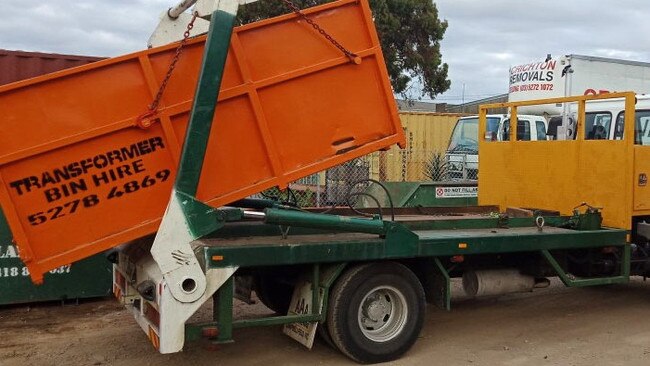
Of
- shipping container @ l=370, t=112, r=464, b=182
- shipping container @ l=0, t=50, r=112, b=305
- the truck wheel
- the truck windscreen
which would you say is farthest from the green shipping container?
the truck windscreen

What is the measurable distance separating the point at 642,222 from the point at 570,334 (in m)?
1.44

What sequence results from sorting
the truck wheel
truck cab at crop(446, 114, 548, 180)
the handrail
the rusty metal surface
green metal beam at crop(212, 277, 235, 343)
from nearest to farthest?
green metal beam at crop(212, 277, 235, 343) < the truck wheel < the handrail < the rusty metal surface < truck cab at crop(446, 114, 548, 180)

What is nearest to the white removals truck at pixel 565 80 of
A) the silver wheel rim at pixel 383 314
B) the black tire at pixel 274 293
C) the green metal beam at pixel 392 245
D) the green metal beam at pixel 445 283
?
the green metal beam at pixel 392 245

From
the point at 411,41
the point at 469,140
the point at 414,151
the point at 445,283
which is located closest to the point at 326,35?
the point at 445,283

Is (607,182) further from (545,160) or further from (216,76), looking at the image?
(216,76)

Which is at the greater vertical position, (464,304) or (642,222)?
(642,222)

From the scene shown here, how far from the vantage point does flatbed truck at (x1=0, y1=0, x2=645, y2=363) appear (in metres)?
4.57

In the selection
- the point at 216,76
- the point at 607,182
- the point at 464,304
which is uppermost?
the point at 216,76

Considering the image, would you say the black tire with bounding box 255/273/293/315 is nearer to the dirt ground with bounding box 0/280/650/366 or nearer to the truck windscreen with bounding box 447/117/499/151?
the dirt ground with bounding box 0/280/650/366

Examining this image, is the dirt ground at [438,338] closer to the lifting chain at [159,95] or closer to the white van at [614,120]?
the lifting chain at [159,95]

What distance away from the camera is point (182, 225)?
4641 millimetres

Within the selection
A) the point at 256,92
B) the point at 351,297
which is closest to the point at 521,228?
the point at 351,297

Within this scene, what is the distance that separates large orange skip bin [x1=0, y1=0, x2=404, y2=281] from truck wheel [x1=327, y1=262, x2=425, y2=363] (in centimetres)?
99

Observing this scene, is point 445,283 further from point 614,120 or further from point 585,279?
point 614,120
